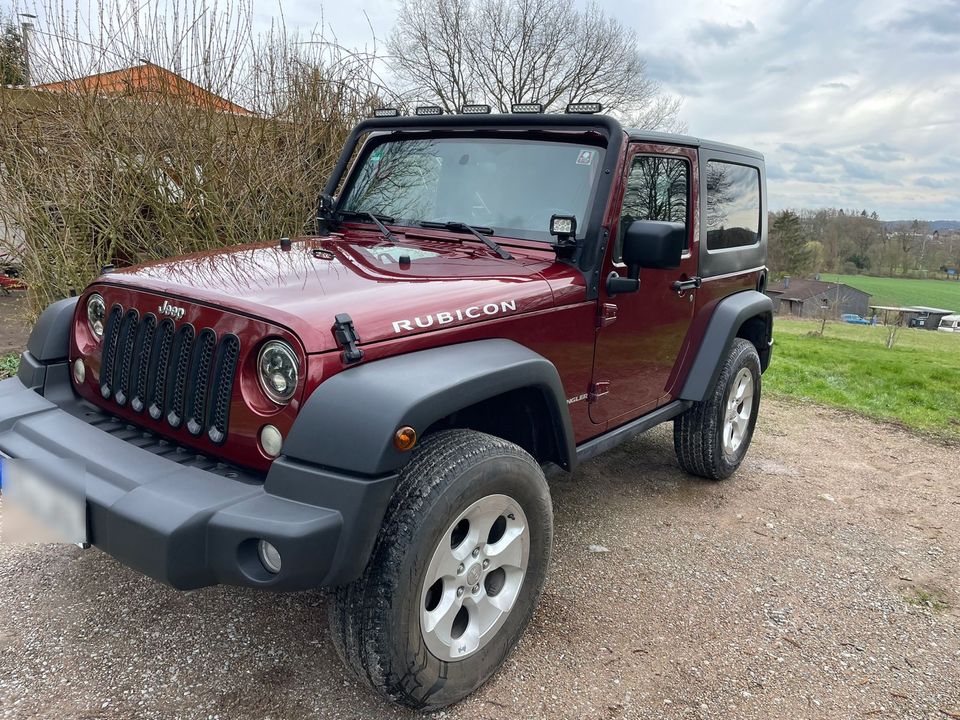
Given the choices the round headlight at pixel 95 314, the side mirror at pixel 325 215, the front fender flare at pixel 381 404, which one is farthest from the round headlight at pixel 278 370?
the side mirror at pixel 325 215

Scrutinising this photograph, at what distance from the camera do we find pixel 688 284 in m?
3.65

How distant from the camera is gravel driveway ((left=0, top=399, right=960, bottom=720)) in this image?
2.35 metres

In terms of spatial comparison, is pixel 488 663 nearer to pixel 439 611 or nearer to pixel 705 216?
pixel 439 611

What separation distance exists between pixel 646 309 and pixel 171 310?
208 cm

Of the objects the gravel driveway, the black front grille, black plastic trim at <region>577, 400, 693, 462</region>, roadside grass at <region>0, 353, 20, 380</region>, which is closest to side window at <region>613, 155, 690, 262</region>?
black plastic trim at <region>577, 400, 693, 462</region>

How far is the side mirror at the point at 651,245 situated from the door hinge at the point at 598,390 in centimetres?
42

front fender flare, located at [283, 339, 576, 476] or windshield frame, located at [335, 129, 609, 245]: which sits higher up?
windshield frame, located at [335, 129, 609, 245]

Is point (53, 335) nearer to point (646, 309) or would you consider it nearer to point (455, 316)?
point (455, 316)

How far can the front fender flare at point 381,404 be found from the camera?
1.88m

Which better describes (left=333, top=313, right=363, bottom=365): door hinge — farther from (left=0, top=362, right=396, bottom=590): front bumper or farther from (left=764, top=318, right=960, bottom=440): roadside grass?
(left=764, top=318, right=960, bottom=440): roadside grass

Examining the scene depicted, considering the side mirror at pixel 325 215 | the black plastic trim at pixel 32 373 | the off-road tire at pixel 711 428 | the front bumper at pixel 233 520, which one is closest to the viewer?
the front bumper at pixel 233 520

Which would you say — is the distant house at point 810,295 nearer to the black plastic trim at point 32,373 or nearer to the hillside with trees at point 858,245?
the hillside with trees at point 858,245

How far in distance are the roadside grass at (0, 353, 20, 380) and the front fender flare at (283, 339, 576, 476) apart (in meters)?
5.05

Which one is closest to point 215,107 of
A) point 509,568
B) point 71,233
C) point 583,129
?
point 71,233
